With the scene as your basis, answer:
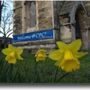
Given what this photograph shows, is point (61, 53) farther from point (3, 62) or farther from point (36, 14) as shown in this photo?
point (36, 14)

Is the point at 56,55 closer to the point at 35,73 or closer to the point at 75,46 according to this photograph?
the point at 75,46

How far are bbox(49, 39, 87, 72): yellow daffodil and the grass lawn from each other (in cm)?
11

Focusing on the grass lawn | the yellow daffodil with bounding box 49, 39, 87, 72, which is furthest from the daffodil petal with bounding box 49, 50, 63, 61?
the grass lawn

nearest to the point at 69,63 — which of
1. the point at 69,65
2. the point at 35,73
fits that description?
the point at 69,65

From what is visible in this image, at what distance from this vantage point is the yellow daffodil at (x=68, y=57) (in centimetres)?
73

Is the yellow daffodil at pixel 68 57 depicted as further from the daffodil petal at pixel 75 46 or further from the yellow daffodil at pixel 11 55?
the yellow daffodil at pixel 11 55

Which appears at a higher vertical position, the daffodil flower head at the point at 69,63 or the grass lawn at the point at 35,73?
the daffodil flower head at the point at 69,63

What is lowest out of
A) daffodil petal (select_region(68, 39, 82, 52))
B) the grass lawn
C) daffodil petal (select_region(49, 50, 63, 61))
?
the grass lawn

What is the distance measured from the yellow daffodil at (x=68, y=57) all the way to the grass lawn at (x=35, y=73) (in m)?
0.11

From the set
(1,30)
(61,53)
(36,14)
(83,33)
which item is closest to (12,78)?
(61,53)

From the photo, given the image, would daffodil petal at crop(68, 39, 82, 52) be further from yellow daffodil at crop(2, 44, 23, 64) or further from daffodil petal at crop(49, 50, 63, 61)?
yellow daffodil at crop(2, 44, 23, 64)

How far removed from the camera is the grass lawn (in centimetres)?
98

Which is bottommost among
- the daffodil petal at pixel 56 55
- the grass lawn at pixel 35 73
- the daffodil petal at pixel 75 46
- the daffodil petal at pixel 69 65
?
the grass lawn at pixel 35 73

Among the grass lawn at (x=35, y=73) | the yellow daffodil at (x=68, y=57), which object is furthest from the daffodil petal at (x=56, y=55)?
the grass lawn at (x=35, y=73)
